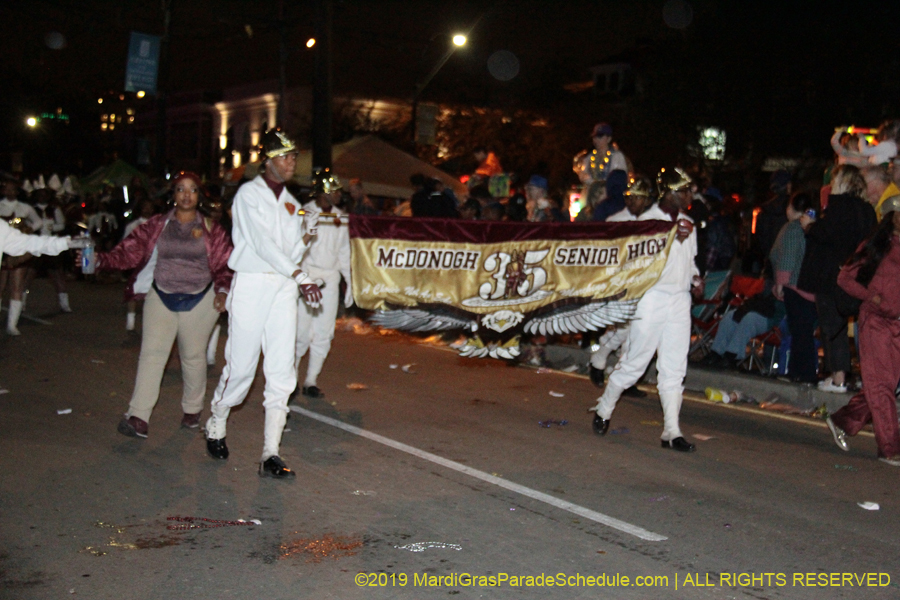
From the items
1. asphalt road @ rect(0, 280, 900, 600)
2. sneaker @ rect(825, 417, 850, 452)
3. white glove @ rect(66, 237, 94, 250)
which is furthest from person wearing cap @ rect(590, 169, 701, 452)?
white glove @ rect(66, 237, 94, 250)

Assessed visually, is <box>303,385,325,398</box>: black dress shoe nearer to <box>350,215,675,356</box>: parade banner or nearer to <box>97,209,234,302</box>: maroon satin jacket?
<box>350,215,675,356</box>: parade banner

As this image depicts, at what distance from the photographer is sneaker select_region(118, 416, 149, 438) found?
289 inches

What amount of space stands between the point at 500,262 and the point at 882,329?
3.07 meters

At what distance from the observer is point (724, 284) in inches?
447

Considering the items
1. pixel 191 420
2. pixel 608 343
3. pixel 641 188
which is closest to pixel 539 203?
pixel 608 343

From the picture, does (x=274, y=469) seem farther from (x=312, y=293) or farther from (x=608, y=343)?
(x=608, y=343)

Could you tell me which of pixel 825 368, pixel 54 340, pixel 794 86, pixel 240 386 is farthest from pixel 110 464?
pixel 794 86

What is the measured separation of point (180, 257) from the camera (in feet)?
23.9

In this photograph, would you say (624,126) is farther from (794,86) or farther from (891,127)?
(891,127)

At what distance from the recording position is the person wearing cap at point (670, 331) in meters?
7.57

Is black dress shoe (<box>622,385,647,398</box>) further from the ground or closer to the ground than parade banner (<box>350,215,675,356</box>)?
closer to the ground

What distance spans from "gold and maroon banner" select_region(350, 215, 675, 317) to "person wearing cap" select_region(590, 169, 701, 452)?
0.10m

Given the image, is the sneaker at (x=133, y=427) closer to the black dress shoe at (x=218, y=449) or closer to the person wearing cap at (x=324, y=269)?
the black dress shoe at (x=218, y=449)

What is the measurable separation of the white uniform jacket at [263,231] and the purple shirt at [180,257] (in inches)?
36.5
